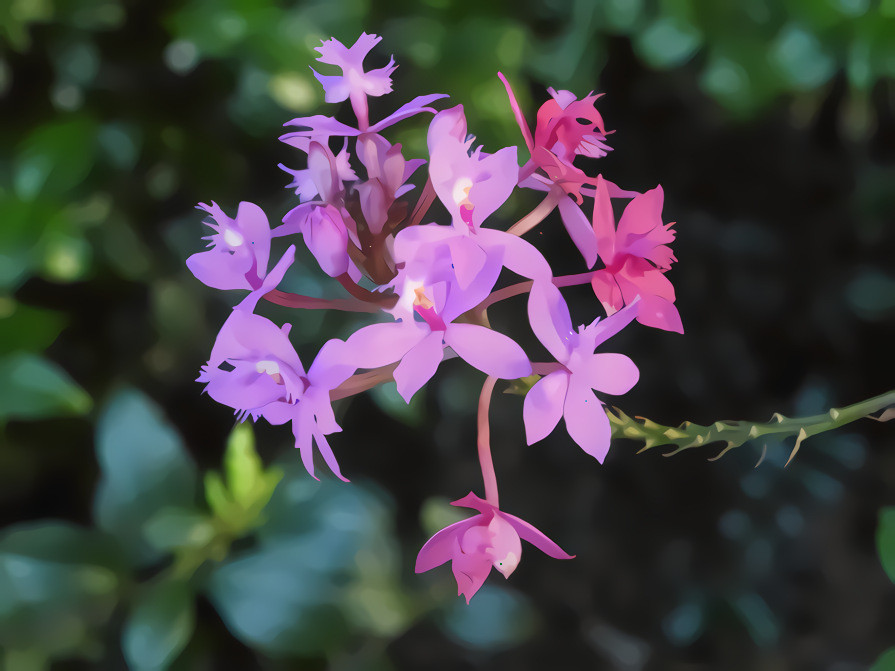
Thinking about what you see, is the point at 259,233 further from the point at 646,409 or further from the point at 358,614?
the point at 646,409

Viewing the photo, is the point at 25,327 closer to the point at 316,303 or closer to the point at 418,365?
the point at 316,303

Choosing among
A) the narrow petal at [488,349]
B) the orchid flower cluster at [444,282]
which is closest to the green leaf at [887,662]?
the orchid flower cluster at [444,282]

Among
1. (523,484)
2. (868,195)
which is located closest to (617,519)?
(523,484)

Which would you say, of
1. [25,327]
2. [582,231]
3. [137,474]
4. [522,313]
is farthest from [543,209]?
[25,327]

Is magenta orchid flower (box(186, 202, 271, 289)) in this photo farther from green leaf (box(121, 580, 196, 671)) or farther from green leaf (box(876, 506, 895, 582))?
green leaf (box(876, 506, 895, 582))

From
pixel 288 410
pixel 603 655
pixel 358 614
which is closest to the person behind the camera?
pixel 288 410
